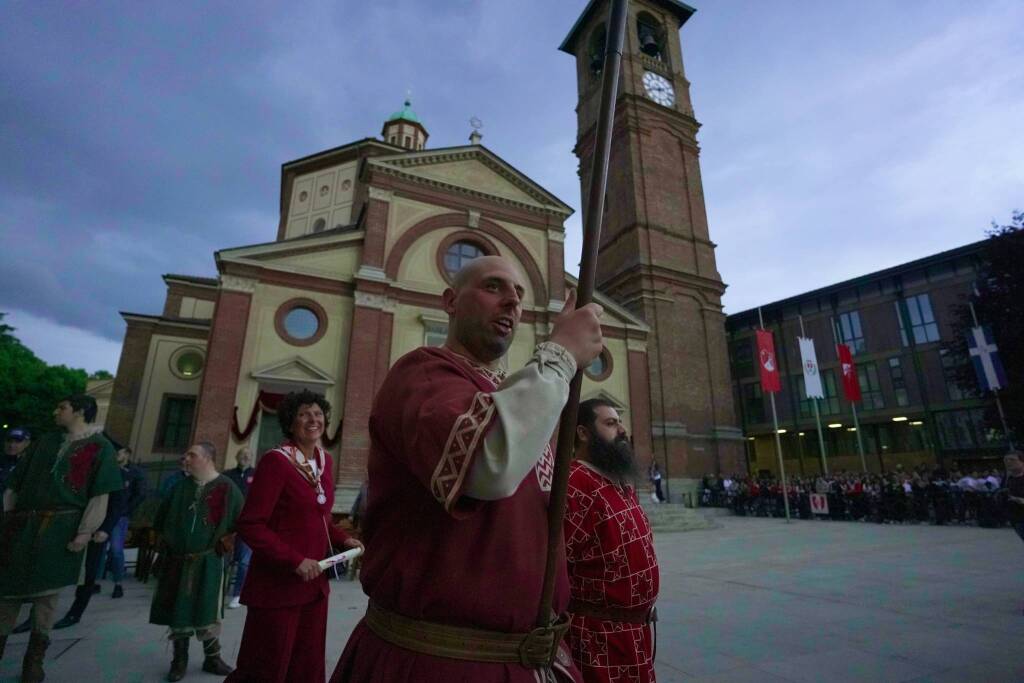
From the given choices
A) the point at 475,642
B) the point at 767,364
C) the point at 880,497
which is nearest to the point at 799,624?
the point at 475,642

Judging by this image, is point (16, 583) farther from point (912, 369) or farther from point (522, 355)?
point (912, 369)

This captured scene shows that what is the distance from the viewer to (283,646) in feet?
9.42

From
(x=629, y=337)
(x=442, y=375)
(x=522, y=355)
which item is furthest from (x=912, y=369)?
(x=442, y=375)

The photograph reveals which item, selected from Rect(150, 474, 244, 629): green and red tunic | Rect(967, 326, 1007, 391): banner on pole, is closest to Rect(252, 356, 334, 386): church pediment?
Rect(150, 474, 244, 629): green and red tunic

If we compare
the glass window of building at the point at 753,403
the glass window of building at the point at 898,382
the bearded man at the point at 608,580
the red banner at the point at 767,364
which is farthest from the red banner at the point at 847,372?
the bearded man at the point at 608,580

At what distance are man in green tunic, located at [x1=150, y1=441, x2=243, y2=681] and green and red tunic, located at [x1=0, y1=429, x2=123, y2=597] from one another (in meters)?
0.53

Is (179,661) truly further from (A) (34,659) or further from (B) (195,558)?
(A) (34,659)

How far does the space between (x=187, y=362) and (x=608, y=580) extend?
23.1 m

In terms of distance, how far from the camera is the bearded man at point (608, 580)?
2334mm

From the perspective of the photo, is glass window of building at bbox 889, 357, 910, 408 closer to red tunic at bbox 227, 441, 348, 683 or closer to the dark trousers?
red tunic at bbox 227, 441, 348, 683

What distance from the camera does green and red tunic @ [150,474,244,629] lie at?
157 inches

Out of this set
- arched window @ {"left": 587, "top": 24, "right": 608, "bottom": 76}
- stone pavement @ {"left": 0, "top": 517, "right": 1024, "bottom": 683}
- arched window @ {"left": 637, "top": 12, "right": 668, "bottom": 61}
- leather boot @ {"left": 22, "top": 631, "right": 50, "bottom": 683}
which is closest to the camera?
leather boot @ {"left": 22, "top": 631, "right": 50, "bottom": 683}

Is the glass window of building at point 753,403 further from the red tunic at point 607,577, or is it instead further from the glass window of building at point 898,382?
the red tunic at point 607,577

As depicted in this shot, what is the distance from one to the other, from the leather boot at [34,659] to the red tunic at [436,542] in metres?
3.98
